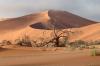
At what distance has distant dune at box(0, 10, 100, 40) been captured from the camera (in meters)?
67.8

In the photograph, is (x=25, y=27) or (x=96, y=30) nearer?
(x=96, y=30)

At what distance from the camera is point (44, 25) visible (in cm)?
8350

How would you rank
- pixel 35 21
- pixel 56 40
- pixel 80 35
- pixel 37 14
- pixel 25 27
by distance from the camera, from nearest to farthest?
pixel 56 40
pixel 80 35
pixel 25 27
pixel 35 21
pixel 37 14

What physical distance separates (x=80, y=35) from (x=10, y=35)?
51.4 ft

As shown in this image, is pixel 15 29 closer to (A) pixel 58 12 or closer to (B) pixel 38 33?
(B) pixel 38 33

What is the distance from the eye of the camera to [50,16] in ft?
302

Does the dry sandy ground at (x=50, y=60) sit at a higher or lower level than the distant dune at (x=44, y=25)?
lower

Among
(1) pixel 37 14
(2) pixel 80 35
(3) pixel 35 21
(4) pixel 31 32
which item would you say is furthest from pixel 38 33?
(1) pixel 37 14

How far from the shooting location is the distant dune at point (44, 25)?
223ft

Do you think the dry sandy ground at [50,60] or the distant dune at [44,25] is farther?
the distant dune at [44,25]

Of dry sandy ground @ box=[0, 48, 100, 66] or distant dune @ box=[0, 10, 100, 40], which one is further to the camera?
distant dune @ box=[0, 10, 100, 40]

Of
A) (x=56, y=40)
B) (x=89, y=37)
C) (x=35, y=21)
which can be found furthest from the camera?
(x=35, y=21)

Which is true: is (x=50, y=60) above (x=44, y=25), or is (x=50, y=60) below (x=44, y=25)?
below

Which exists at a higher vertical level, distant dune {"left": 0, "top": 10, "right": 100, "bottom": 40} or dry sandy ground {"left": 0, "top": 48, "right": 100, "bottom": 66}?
distant dune {"left": 0, "top": 10, "right": 100, "bottom": 40}
